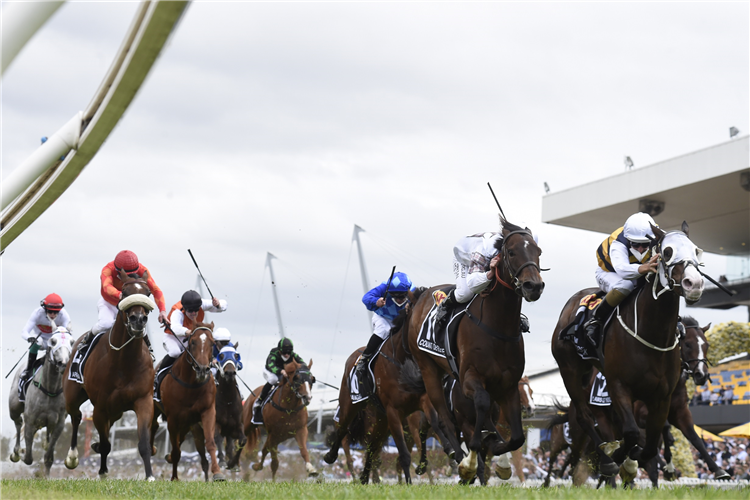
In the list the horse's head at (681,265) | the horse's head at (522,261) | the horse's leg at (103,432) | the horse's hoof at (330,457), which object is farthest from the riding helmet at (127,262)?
the horse's head at (681,265)

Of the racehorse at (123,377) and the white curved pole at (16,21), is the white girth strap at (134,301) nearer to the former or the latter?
the racehorse at (123,377)

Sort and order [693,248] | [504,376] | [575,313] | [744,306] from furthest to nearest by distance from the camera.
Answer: [744,306] < [575,313] < [504,376] < [693,248]

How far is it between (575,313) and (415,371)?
215cm

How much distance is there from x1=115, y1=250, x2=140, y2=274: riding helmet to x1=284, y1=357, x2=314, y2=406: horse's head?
450 cm

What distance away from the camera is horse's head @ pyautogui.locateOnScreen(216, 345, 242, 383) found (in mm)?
13258

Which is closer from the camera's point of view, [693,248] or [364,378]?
[693,248]

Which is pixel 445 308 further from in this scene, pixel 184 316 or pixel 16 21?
pixel 16 21

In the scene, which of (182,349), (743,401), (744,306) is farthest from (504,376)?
(744,306)

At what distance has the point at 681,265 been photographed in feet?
23.7

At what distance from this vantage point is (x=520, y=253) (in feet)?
25.6

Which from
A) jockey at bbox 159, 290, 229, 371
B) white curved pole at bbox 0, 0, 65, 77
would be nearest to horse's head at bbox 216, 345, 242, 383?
jockey at bbox 159, 290, 229, 371

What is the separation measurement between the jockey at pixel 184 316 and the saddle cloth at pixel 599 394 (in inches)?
223

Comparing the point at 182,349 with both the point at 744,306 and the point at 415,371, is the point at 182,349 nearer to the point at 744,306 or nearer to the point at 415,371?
the point at 415,371

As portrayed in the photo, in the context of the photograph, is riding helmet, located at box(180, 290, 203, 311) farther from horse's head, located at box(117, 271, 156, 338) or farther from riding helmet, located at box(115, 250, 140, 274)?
horse's head, located at box(117, 271, 156, 338)
